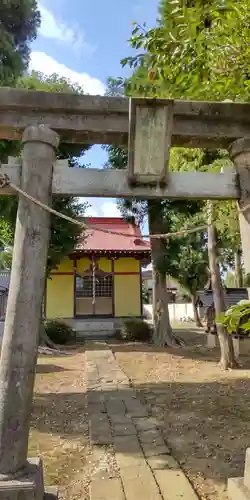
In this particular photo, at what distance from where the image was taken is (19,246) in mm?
3207

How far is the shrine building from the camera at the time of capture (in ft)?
61.4

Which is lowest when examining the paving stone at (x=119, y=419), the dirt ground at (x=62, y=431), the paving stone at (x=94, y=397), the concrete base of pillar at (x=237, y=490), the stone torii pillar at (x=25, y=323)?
the dirt ground at (x=62, y=431)

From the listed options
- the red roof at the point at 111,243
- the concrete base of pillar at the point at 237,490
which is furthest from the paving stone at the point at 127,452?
the red roof at the point at 111,243

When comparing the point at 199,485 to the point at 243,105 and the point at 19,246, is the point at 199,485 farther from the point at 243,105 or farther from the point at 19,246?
the point at 243,105

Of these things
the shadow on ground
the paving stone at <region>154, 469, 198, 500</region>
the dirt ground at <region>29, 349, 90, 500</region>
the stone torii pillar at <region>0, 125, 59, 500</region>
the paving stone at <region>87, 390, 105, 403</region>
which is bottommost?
the dirt ground at <region>29, 349, 90, 500</region>

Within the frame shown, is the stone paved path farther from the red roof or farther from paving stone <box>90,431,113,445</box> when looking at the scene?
the red roof

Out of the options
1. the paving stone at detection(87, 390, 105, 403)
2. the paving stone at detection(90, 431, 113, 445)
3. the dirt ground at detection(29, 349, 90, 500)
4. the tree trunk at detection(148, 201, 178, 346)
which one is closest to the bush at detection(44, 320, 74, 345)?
the tree trunk at detection(148, 201, 178, 346)

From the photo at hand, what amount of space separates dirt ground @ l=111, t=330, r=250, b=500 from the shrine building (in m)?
6.51

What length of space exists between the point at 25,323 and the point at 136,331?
14.3 meters

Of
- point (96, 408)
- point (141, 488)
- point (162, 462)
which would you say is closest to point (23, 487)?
point (141, 488)

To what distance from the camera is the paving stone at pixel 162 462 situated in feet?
13.8

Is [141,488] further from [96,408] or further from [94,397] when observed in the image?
[94,397]

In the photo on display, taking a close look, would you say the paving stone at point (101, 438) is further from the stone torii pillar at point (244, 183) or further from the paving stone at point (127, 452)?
the stone torii pillar at point (244, 183)

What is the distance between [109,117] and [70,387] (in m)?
6.77
